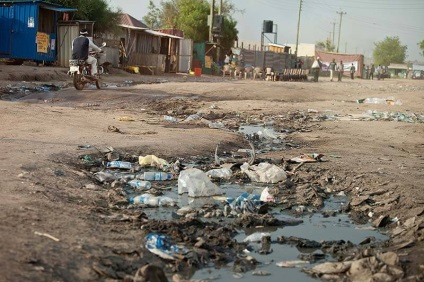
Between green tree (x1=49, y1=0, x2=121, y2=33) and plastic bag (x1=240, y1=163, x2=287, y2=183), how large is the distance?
69.3 feet

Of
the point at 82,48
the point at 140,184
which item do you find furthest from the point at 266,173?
the point at 82,48

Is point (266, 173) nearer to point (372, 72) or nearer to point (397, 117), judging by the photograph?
point (397, 117)

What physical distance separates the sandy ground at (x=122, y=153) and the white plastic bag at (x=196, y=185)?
0.79 meters

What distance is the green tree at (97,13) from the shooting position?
997 inches

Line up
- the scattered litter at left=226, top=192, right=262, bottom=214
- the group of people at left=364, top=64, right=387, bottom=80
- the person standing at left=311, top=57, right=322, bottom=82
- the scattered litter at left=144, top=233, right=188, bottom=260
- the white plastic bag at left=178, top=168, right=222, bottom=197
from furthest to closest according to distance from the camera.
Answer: the group of people at left=364, top=64, right=387, bottom=80
the person standing at left=311, top=57, right=322, bottom=82
the white plastic bag at left=178, top=168, right=222, bottom=197
the scattered litter at left=226, top=192, right=262, bottom=214
the scattered litter at left=144, top=233, right=188, bottom=260

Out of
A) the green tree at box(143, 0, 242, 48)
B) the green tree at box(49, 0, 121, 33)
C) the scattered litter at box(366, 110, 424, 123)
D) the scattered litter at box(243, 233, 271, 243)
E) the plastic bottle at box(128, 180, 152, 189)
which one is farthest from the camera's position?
the green tree at box(143, 0, 242, 48)

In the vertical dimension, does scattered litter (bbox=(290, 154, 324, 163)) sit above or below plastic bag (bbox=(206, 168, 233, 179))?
above

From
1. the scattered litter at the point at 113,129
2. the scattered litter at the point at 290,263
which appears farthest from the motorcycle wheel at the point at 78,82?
the scattered litter at the point at 290,263

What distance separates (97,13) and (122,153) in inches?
856

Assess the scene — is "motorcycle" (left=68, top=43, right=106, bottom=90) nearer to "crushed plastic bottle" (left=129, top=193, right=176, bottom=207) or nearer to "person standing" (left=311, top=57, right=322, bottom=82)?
"crushed plastic bottle" (left=129, top=193, right=176, bottom=207)

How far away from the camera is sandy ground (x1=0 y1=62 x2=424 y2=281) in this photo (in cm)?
313

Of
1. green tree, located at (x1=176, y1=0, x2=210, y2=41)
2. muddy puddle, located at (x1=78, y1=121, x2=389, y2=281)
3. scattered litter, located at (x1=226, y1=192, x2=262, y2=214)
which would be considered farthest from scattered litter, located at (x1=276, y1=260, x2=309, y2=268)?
green tree, located at (x1=176, y1=0, x2=210, y2=41)

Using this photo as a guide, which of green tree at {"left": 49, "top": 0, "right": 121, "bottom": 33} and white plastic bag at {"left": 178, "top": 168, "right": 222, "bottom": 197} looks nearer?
white plastic bag at {"left": 178, "top": 168, "right": 222, "bottom": 197}

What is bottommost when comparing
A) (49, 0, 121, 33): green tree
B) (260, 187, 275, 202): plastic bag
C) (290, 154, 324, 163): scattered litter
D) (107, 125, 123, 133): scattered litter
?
(260, 187, 275, 202): plastic bag
